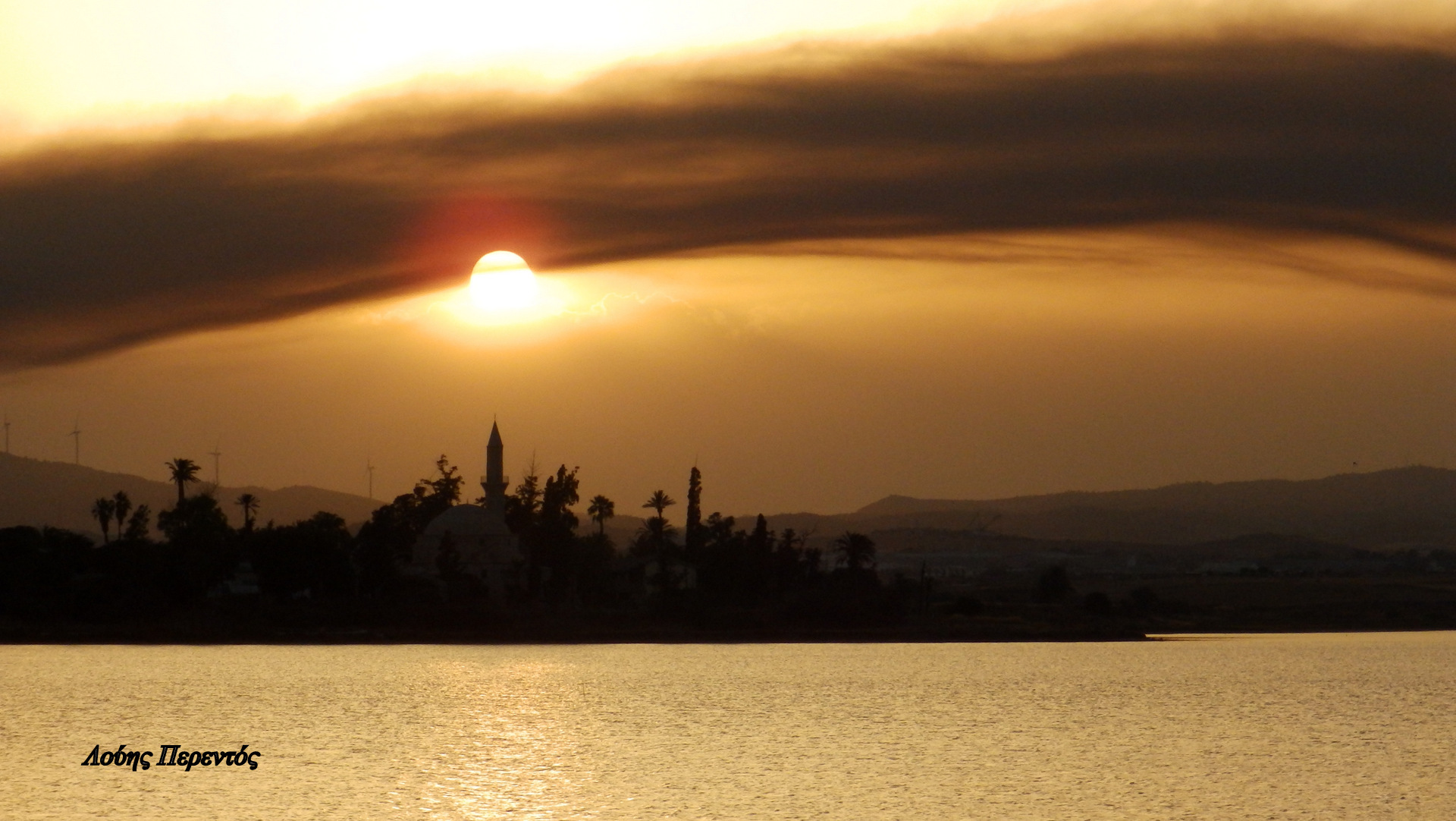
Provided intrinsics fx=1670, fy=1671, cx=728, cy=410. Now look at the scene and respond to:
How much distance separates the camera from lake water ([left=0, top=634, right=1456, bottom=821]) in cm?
6250

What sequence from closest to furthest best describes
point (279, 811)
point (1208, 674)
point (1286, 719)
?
point (279, 811) → point (1286, 719) → point (1208, 674)

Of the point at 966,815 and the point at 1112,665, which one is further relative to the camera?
the point at 1112,665

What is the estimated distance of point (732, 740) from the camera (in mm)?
87188

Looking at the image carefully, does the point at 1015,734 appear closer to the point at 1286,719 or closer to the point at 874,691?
the point at 1286,719

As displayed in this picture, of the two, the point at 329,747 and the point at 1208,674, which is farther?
the point at 1208,674

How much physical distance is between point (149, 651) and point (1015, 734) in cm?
12395

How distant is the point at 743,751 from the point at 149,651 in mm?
123483

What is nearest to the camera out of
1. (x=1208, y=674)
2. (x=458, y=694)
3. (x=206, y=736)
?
(x=206, y=736)

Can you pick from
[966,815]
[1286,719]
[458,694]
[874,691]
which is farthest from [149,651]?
[966,815]

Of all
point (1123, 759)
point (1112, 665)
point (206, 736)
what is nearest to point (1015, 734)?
point (1123, 759)

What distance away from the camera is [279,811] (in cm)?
5900

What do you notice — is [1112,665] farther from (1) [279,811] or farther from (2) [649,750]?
(1) [279,811]

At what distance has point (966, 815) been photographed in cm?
5969

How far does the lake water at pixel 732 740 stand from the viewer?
205 ft
